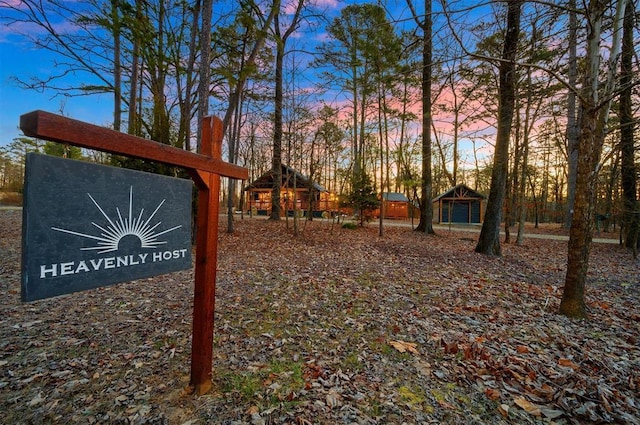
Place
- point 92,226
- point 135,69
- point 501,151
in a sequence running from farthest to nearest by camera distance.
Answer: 1. point 135,69
2. point 501,151
3. point 92,226

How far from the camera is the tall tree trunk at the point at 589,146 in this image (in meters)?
3.77

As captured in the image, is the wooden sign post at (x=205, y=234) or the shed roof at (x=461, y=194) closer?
the wooden sign post at (x=205, y=234)

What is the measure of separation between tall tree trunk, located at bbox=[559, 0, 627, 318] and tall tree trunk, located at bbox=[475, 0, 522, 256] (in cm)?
381

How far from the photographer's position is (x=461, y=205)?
2442cm

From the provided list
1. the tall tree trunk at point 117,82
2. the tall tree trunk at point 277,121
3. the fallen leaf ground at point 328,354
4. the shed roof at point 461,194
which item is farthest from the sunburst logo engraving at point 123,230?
the shed roof at point 461,194

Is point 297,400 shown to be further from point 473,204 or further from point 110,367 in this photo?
point 473,204

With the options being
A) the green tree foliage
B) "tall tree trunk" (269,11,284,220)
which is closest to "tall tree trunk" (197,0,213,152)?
"tall tree trunk" (269,11,284,220)

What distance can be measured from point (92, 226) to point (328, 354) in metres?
2.45

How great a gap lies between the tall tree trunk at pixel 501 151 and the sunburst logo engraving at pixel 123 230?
29.5 feet

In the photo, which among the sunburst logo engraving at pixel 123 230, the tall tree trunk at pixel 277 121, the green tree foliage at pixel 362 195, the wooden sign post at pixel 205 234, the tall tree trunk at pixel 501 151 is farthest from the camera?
the green tree foliage at pixel 362 195

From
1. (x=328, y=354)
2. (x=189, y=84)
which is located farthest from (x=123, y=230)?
(x=189, y=84)

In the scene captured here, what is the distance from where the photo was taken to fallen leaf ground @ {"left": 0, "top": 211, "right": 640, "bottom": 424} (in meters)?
2.16

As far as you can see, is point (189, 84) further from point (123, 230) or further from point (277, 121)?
point (123, 230)

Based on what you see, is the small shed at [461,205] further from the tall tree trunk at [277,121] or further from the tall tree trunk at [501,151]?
the tall tree trunk at [277,121]
